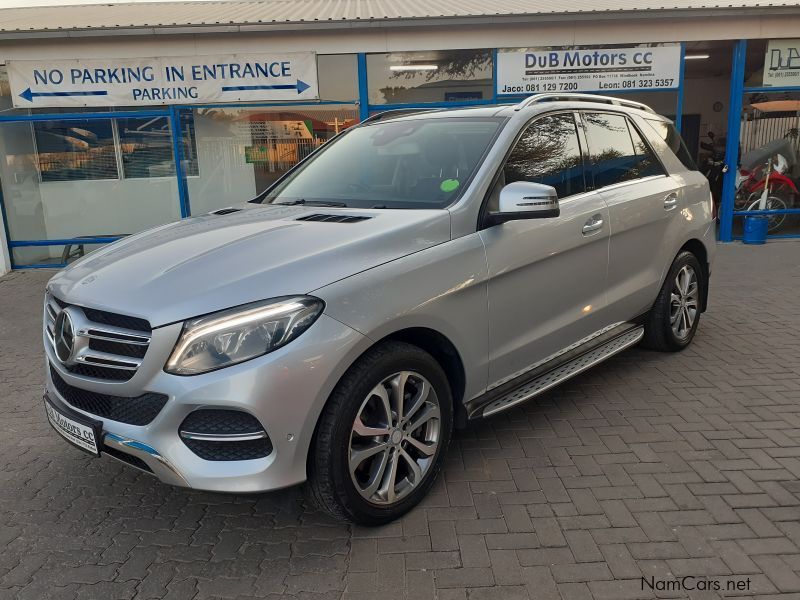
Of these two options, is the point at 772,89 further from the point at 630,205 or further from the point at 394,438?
the point at 394,438

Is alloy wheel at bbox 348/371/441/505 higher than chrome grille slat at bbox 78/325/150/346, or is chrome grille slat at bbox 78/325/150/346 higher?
chrome grille slat at bbox 78/325/150/346

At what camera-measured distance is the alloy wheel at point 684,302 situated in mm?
4926

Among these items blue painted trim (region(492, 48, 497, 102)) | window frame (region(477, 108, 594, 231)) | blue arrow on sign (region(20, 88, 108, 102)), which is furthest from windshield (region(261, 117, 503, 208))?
blue arrow on sign (region(20, 88, 108, 102))

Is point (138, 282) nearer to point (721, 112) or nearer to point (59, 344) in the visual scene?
point (59, 344)

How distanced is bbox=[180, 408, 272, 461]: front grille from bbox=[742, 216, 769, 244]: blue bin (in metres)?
10.1

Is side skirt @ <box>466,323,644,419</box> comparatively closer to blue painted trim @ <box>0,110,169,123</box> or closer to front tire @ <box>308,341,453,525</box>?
front tire @ <box>308,341,453,525</box>

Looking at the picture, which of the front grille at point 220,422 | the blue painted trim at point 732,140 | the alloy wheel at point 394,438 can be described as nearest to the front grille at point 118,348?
the front grille at point 220,422

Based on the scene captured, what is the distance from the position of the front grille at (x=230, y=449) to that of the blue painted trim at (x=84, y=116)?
8634mm

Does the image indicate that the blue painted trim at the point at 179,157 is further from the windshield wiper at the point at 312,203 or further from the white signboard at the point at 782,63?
the white signboard at the point at 782,63

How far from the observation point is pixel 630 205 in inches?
168

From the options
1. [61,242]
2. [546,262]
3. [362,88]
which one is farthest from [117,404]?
[61,242]

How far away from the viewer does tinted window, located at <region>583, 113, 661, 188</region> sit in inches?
164

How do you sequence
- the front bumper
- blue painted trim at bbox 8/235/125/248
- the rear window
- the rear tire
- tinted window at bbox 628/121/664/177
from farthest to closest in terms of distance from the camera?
1. blue painted trim at bbox 8/235/125/248
2. the rear window
3. the rear tire
4. tinted window at bbox 628/121/664/177
5. the front bumper

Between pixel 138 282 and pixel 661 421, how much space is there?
10.1 ft
